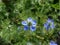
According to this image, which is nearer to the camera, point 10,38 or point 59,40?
point 10,38

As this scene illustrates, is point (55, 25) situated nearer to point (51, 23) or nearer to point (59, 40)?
point (51, 23)

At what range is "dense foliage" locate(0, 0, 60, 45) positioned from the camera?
1.43 m

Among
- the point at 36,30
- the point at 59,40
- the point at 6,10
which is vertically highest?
the point at 6,10

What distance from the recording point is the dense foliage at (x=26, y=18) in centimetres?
143

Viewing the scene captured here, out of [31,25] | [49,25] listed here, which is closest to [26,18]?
[31,25]

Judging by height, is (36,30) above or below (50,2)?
below

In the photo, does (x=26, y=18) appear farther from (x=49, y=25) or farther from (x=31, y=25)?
(x=49, y=25)

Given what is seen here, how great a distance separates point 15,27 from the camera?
145 cm

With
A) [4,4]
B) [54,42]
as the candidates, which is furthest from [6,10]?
[54,42]

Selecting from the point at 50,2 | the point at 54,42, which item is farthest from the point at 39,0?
the point at 54,42

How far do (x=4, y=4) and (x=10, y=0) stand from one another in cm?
7

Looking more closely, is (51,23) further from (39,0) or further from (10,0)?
(10,0)

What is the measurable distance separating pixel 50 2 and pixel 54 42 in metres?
0.29

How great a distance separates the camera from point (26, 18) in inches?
57.4
